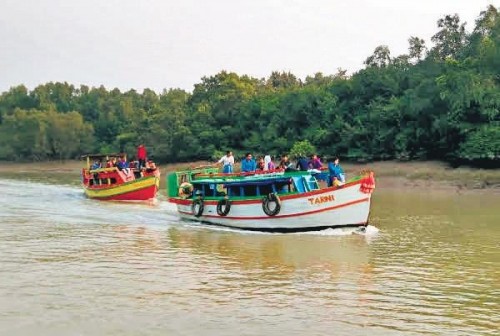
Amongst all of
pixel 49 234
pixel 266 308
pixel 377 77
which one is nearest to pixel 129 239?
pixel 49 234

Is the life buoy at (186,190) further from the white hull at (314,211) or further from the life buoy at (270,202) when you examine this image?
the life buoy at (270,202)

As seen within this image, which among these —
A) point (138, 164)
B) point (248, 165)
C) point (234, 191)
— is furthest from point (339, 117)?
A: point (234, 191)

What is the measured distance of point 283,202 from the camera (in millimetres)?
21703

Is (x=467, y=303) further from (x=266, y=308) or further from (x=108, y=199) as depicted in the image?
(x=108, y=199)

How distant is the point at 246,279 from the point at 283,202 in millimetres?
7570

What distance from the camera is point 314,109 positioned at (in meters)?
58.6

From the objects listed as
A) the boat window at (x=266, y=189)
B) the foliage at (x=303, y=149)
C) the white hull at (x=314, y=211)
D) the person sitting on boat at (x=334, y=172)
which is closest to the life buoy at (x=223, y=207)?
the white hull at (x=314, y=211)

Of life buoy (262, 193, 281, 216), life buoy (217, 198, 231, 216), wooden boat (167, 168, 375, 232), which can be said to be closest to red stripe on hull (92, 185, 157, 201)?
wooden boat (167, 168, 375, 232)

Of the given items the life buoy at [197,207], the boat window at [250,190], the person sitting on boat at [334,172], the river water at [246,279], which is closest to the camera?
the river water at [246,279]

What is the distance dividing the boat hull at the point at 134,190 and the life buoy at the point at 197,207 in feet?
30.2

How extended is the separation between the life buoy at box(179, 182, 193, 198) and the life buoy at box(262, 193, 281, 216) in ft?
15.6

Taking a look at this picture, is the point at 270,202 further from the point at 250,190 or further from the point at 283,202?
the point at 250,190

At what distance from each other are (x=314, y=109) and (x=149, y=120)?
2664 centimetres

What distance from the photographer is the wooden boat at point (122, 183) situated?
3396cm
